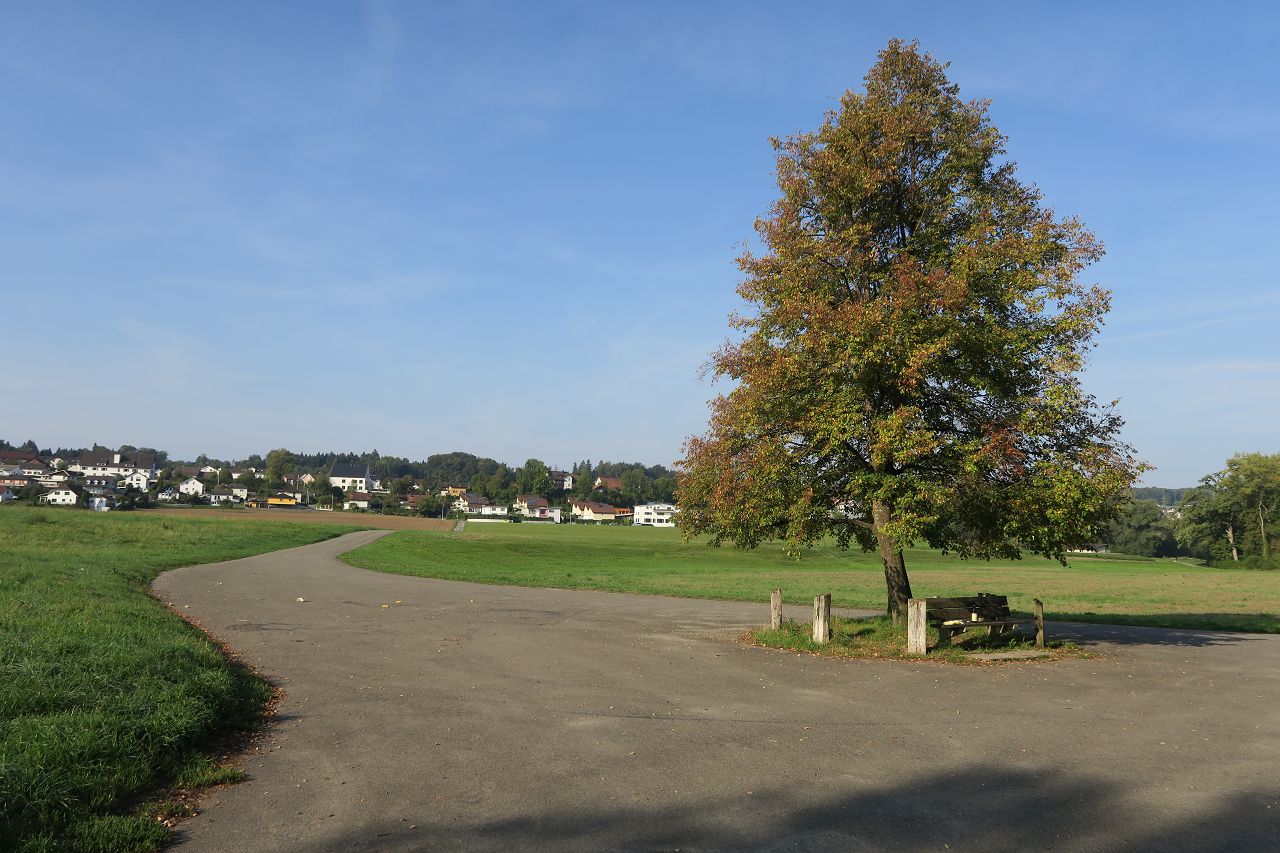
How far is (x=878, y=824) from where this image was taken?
6246mm

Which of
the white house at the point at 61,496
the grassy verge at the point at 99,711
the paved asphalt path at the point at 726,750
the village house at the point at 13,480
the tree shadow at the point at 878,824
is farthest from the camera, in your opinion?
the village house at the point at 13,480

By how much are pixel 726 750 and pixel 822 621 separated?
796 centimetres

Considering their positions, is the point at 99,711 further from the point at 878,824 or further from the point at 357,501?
the point at 357,501

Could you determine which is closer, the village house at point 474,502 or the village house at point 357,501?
the village house at point 357,501

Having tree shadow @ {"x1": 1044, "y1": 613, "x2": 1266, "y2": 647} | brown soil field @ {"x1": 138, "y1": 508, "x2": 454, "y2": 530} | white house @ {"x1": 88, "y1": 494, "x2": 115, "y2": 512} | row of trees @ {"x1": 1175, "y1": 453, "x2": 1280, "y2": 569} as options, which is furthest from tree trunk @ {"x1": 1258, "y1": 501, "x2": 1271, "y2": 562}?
white house @ {"x1": 88, "y1": 494, "x2": 115, "y2": 512}

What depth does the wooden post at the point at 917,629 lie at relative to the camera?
14773mm

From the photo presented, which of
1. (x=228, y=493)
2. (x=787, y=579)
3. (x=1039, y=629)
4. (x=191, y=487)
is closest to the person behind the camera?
(x=1039, y=629)

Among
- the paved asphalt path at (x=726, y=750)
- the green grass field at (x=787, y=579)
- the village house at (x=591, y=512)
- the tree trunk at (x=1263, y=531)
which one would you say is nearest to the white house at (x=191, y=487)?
the village house at (x=591, y=512)

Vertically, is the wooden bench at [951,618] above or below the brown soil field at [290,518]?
above

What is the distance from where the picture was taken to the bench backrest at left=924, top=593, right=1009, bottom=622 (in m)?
15.6

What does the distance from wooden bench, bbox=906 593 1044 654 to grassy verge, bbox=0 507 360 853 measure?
10.9 meters

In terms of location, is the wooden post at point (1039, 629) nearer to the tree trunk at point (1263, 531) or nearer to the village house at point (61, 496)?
the tree trunk at point (1263, 531)

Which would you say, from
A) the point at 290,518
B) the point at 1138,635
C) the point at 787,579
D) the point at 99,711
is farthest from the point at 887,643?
the point at 290,518

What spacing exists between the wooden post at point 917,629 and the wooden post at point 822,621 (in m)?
1.51
